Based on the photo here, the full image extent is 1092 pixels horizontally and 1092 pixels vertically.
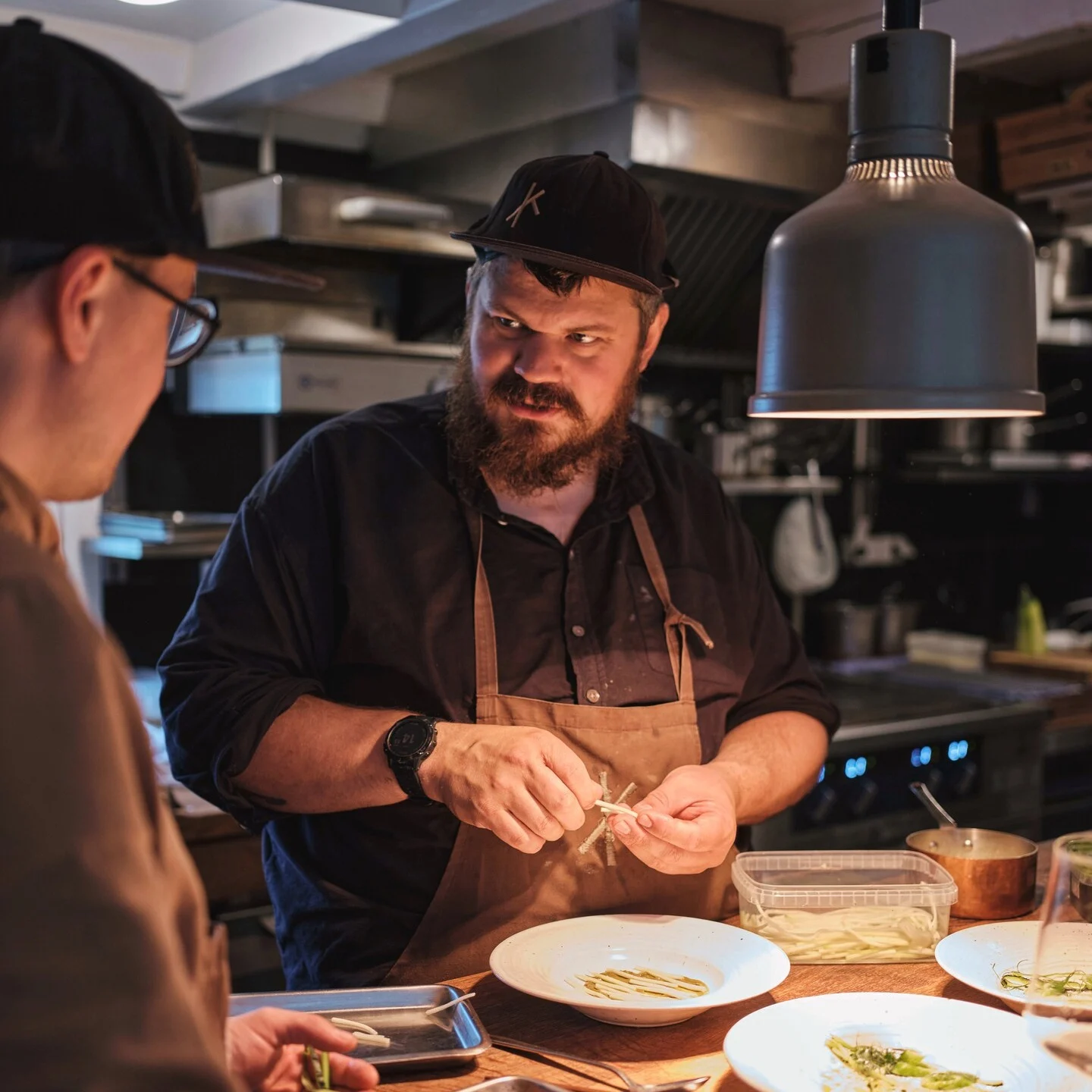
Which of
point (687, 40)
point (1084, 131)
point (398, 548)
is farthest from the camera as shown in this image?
point (1084, 131)

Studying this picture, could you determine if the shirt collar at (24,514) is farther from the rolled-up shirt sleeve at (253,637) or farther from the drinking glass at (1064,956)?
the rolled-up shirt sleeve at (253,637)

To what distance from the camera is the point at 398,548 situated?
6.96 ft

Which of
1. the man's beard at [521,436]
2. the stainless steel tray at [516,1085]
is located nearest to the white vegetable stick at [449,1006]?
the stainless steel tray at [516,1085]

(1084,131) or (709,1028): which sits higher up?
(1084,131)

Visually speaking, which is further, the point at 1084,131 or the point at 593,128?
Answer: the point at 1084,131

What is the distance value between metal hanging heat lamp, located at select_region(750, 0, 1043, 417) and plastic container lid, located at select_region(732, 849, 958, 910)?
0.65 meters

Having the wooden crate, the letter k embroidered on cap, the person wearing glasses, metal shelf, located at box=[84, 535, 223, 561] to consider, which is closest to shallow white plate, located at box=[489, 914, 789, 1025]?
the person wearing glasses

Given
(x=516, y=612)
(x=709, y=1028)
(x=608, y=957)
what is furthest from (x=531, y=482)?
(x=709, y=1028)

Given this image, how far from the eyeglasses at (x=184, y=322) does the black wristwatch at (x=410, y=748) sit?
71 centimetres

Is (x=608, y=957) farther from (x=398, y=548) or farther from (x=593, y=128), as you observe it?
(x=593, y=128)

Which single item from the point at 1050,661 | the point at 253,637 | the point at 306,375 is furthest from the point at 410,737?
the point at 1050,661

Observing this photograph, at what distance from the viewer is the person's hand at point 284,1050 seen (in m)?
1.27

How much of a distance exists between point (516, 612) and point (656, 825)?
0.48m

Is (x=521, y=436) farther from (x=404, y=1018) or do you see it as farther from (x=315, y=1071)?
(x=315, y=1071)
